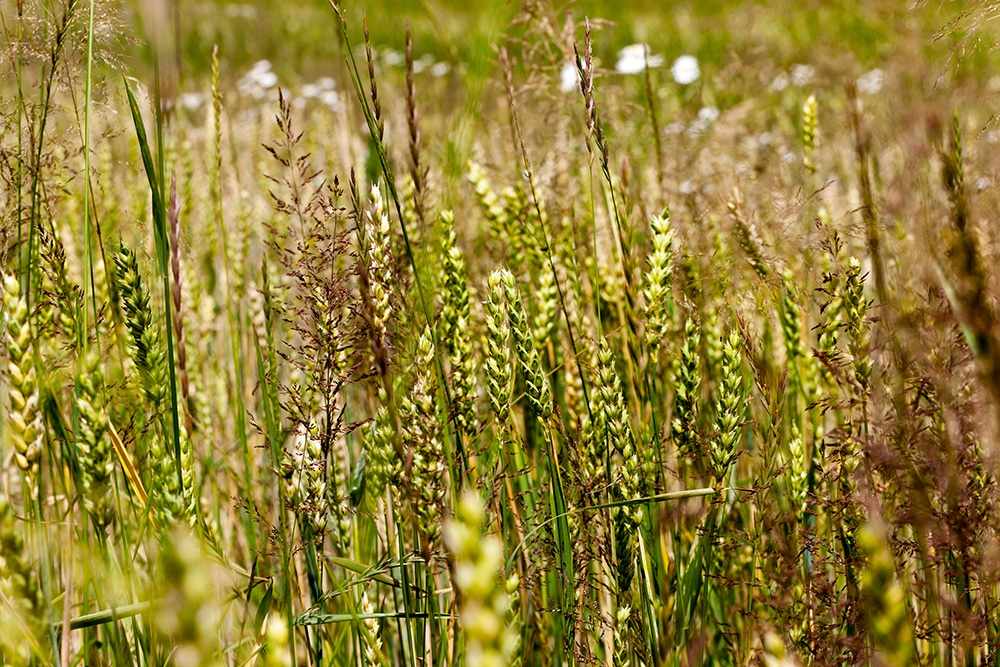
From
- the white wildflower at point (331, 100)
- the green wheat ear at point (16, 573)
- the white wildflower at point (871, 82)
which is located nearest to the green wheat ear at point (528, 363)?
the green wheat ear at point (16, 573)

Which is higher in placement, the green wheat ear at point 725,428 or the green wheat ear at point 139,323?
the green wheat ear at point 139,323

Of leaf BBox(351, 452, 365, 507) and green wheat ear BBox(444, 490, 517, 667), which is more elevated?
leaf BBox(351, 452, 365, 507)

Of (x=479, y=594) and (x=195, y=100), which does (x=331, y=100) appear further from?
(x=479, y=594)

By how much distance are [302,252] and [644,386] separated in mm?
404

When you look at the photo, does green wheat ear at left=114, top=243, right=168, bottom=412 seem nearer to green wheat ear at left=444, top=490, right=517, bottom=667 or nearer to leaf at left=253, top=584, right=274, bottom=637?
leaf at left=253, top=584, right=274, bottom=637

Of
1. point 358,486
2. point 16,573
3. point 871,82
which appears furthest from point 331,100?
point 16,573

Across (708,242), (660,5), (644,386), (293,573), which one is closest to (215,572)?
(293,573)

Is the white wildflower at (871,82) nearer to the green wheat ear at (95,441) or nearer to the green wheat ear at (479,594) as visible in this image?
the green wheat ear at (95,441)

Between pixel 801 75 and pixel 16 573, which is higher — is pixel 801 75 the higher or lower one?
the higher one

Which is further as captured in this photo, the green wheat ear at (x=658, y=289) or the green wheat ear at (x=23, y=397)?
the green wheat ear at (x=658, y=289)

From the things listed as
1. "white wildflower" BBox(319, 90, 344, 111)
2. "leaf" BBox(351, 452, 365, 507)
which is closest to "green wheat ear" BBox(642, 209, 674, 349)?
"leaf" BBox(351, 452, 365, 507)

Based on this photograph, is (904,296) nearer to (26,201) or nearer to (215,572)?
(215,572)

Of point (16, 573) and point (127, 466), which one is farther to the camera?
point (127, 466)

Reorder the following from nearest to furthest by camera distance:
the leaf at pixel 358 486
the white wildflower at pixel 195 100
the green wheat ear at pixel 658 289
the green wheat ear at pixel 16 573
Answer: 1. the green wheat ear at pixel 16 573
2. the green wheat ear at pixel 658 289
3. the leaf at pixel 358 486
4. the white wildflower at pixel 195 100
